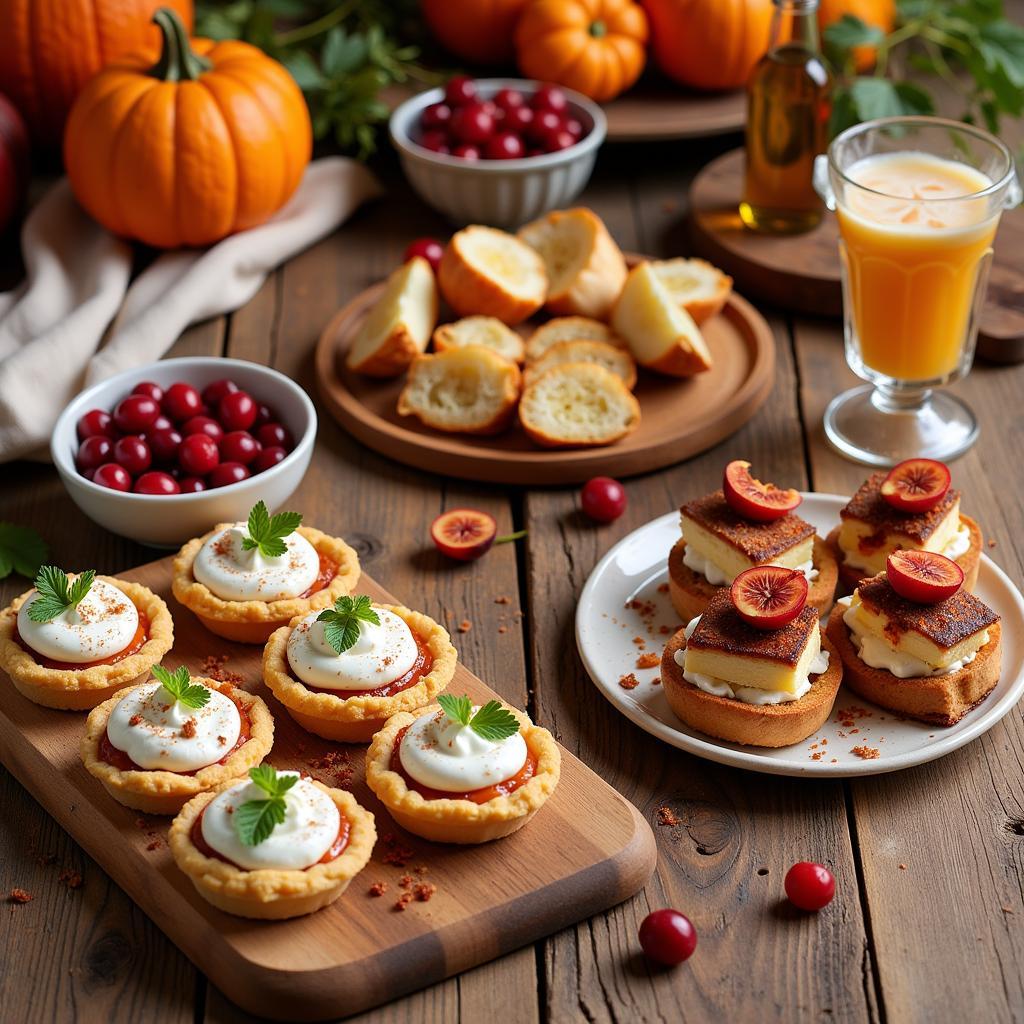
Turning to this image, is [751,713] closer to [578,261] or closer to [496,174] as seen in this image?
[578,261]

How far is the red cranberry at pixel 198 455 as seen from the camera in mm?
3553

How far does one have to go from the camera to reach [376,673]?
9.34 feet

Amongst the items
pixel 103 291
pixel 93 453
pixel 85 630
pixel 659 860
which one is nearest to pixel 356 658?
pixel 85 630

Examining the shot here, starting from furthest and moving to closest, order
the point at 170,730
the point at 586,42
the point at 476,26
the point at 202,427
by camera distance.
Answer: the point at 476,26 → the point at 586,42 → the point at 202,427 → the point at 170,730

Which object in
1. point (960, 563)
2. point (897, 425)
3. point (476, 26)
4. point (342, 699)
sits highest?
point (476, 26)

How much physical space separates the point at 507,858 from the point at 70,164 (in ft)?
10.1

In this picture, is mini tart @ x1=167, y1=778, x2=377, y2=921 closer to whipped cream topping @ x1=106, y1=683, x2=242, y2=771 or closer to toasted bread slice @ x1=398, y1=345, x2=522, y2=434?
whipped cream topping @ x1=106, y1=683, x2=242, y2=771

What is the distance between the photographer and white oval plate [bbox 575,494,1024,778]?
282 cm

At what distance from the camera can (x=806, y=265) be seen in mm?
4539

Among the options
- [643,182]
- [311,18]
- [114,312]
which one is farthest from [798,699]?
[311,18]

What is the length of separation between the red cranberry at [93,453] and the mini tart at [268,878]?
1.28 m

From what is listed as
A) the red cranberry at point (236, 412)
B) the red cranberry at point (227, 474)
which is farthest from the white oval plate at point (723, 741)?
the red cranberry at point (236, 412)

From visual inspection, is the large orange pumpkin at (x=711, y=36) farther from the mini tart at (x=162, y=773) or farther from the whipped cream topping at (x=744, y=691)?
the mini tart at (x=162, y=773)

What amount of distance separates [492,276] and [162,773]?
2080 mm
